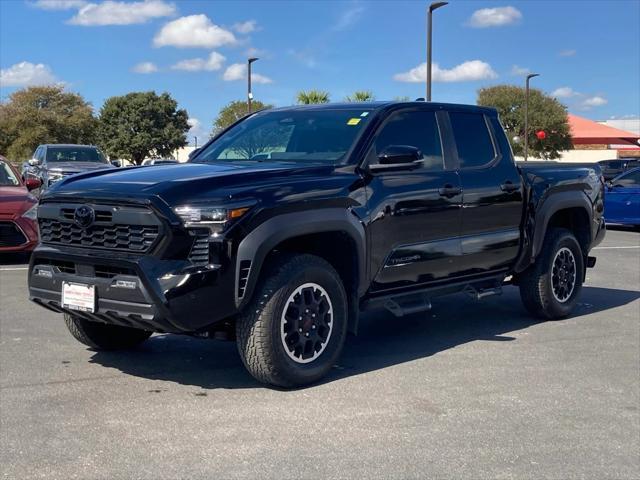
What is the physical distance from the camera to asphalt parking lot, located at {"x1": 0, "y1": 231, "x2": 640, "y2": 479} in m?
3.91

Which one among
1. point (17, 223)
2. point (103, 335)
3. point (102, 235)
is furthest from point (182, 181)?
point (17, 223)

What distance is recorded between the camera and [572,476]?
384 cm

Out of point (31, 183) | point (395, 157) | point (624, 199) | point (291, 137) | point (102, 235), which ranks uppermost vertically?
point (291, 137)

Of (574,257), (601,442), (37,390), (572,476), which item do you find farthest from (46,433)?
(574,257)

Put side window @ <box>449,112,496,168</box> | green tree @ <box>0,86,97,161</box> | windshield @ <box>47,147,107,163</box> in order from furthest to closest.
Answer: green tree @ <box>0,86,97,161</box>, windshield @ <box>47,147,107,163</box>, side window @ <box>449,112,496,168</box>

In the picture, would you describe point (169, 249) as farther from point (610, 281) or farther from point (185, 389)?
point (610, 281)

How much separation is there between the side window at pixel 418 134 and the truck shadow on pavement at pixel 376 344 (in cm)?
146

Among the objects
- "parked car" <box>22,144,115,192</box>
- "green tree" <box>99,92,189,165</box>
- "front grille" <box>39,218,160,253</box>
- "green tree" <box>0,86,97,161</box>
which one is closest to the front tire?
"front grille" <box>39,218,160,253</box>

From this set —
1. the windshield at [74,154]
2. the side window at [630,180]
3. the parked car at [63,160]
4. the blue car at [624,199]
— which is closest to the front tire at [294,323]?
the blue car at [624,199]

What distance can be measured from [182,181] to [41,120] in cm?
5689

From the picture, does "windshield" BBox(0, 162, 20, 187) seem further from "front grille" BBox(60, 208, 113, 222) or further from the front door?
the front door

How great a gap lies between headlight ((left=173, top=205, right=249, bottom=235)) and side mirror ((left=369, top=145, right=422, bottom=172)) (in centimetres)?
135

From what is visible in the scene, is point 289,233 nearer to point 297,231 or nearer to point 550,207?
point 297,231

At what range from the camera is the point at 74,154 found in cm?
2220
